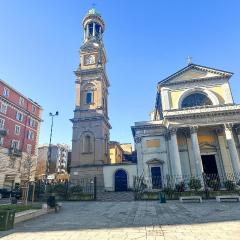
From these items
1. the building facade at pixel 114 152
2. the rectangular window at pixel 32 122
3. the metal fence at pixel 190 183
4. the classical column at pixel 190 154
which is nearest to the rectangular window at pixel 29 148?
the rectangular window at pixel 32 122

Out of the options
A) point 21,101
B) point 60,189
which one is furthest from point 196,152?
point 21,101

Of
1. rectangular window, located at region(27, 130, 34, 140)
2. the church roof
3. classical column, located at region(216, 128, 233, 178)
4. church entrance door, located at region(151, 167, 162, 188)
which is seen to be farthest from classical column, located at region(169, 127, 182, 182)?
rectangular window, located at region(27, 130, 34, 140)

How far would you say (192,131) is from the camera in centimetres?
2639

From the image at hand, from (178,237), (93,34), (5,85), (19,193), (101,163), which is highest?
(93,34)

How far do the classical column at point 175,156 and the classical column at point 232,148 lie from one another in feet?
20.0

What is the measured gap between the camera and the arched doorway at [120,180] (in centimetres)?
2995

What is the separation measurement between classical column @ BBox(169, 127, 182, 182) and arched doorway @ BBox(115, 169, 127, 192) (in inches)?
293

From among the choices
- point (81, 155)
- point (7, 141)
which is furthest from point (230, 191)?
point (7, 141)

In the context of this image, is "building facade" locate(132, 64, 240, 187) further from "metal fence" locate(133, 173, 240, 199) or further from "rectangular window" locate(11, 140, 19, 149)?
"rectangular window" locate(11, 140, 19, 149)

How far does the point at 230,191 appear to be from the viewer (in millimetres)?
20562

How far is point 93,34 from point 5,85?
19.5 metres

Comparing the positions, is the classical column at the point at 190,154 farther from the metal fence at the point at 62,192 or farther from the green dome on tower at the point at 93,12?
the green dome on tower at the point at 93,12

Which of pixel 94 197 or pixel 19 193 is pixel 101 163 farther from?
pixel 19 193

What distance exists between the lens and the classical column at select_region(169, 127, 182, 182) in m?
25.1
